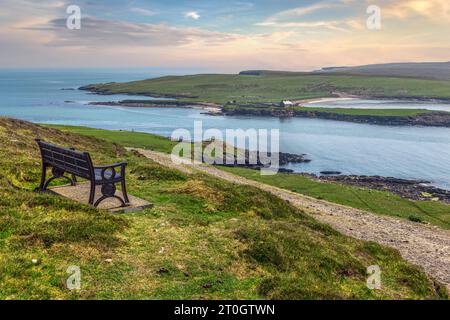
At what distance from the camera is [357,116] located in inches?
6029

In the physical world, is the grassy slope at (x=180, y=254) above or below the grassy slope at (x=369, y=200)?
above

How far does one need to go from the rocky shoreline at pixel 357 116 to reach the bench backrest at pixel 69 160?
138741mm

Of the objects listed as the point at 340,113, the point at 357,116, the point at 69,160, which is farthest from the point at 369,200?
the point at 340,113

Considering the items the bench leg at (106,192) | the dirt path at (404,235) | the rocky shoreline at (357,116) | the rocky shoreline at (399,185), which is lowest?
Result: the rocky shoreline at (399,185)

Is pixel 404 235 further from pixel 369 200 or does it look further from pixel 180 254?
pixel 369 200

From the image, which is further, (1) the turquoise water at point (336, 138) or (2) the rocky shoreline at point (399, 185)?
(1) the turquoise water at point (336, 138)

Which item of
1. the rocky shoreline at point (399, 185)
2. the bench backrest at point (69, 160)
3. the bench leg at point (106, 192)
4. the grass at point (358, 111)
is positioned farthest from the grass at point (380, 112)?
the bench leg at point (106, 192)

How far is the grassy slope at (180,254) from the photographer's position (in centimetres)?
984

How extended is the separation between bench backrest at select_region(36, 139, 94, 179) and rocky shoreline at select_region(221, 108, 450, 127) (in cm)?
13874

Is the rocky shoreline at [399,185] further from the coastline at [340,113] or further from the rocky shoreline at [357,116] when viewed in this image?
the rocky shoreline at [357,116]

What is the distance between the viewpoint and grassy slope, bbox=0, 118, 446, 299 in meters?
9.84

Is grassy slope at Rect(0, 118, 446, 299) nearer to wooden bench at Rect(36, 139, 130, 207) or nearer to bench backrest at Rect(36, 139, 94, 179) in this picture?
wooden bench at Rect(36, 139, 130, 207)
